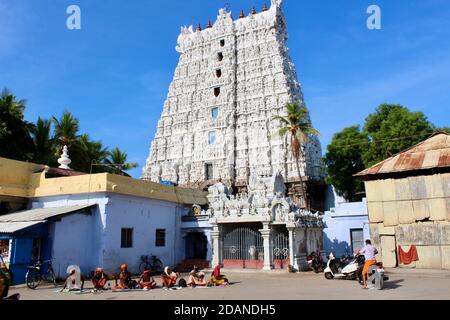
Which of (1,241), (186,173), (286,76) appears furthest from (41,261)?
(286,76)

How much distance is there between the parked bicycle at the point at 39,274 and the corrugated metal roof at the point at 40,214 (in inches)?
81.1

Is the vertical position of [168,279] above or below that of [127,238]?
below

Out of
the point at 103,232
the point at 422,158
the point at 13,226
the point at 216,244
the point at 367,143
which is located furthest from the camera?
the point at 367,143

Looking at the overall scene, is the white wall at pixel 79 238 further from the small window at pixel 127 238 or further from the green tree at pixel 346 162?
the green tree at pixel 346 162

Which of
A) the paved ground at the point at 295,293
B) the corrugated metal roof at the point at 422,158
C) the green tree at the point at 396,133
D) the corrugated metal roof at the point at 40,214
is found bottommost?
the paved ground at the point at 295,293

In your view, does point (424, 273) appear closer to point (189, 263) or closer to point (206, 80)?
point (189, 263)

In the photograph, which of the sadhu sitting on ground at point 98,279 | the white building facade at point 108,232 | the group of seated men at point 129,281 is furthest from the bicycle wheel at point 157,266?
the sadhu sitting on ground at point 98,279

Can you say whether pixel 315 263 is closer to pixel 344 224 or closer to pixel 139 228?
pixel 139 228

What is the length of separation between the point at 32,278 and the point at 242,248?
39.1 ft

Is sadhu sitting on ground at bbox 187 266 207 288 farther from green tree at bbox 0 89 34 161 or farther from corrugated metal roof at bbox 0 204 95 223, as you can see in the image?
green tree at bbox 0 89 34 161

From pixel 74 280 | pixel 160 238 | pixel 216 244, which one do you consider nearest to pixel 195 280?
pixel 74 280

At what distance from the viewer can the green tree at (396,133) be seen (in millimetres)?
34844

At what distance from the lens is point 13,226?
17.5 metres
